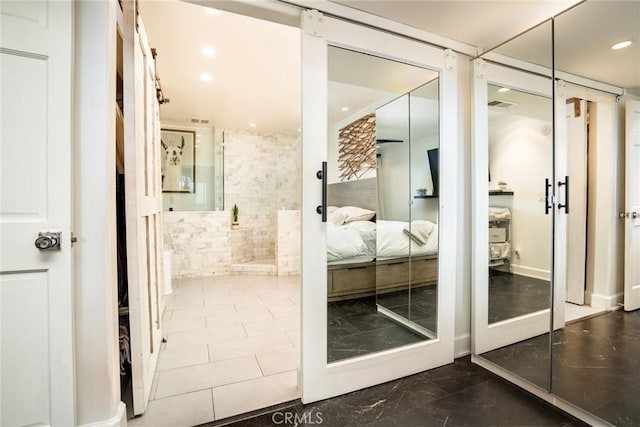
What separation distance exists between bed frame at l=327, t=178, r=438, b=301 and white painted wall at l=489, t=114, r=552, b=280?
590 millimetres

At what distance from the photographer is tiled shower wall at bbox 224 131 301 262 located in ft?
17.1

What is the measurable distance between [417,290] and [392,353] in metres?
0.70

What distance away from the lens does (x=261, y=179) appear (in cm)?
541

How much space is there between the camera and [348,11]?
162 centimetres

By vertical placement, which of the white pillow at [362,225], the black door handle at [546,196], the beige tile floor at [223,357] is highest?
the black door handle at [546,196]

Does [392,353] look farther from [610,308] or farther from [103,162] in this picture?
[103,162]

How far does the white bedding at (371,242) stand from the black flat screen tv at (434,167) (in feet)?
0.98

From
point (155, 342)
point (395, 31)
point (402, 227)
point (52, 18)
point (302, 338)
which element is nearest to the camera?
point (52, 18)

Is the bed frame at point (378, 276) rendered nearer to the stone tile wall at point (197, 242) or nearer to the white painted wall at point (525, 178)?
the white painted wall at point (525, 178)

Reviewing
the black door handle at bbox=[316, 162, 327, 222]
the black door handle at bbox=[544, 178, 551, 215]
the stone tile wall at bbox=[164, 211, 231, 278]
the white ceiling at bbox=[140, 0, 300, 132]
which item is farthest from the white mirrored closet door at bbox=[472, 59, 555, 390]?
the stone tile wall at bbox=[164, 211, 231, 278]

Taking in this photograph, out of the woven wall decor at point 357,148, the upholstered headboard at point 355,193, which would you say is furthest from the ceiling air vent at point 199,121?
the upholstered headboard at point 355,193

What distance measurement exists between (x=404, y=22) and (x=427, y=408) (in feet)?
7.67

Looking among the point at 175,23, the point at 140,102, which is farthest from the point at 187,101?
the point at 140,102

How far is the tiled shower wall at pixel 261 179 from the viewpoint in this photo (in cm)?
520
